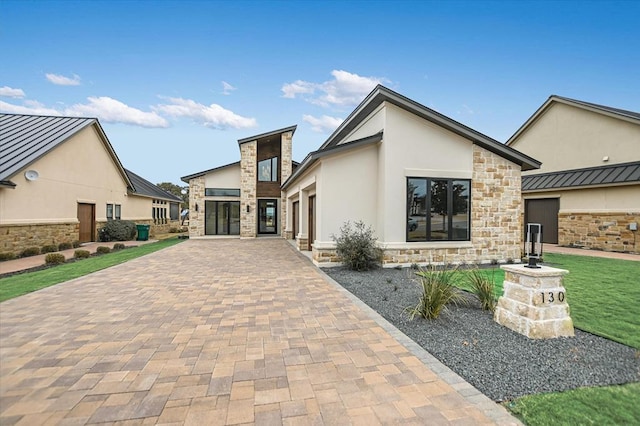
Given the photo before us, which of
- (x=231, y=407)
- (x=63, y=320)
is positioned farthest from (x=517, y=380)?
(x=63, y=320)

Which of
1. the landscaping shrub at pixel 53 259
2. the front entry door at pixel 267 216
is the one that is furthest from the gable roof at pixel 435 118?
the front entry door at pixel 267 216

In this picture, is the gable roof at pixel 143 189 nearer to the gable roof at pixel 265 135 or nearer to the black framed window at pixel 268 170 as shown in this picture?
the gable roof at pixel 265 135

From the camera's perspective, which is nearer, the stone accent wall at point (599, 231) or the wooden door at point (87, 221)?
the stone accent wall at point (599, 231)

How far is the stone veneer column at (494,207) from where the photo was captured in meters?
9.87

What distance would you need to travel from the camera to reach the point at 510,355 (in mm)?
3535

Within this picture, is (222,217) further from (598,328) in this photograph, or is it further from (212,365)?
(598,328)

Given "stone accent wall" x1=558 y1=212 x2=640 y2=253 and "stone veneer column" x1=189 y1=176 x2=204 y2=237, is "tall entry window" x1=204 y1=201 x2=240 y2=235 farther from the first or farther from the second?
"stone accent wall" x1=558 y1=212 x2=640 y2=253

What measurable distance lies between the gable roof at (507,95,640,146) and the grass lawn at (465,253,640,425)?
28.6ft

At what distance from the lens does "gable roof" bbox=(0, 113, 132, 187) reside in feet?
38.0

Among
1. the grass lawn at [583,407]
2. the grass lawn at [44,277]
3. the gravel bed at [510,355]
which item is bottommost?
the grass lawn at [44,277]

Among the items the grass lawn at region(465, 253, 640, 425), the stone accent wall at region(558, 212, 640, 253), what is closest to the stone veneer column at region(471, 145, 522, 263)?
the grass lawn at region(465, 253, 640, 425)

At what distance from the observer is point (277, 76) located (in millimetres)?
16500

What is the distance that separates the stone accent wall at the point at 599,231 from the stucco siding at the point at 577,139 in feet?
10.4

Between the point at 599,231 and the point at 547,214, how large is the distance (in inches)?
110
